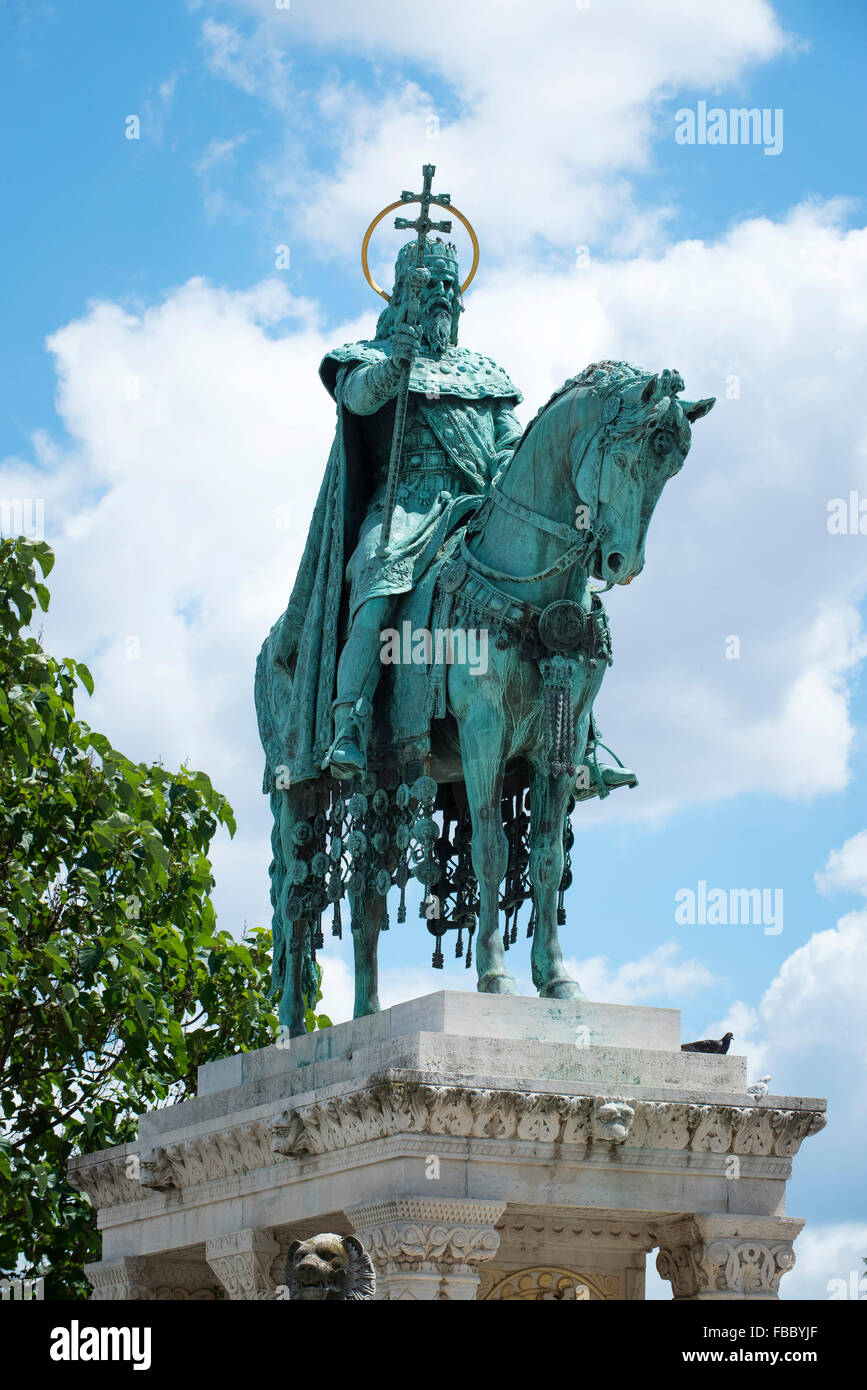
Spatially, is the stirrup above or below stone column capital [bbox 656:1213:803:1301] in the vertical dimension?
above

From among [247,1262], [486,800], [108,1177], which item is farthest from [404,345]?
[108,1177]

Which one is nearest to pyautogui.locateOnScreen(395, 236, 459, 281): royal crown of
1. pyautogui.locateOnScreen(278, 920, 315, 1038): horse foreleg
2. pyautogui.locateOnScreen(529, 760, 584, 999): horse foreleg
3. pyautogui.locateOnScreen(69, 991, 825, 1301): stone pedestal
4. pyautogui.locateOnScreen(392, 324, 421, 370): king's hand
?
pyautogui.locateOnScreen(392, 324, 421, 370): king's hand

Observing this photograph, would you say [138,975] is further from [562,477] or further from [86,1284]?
[562,477]

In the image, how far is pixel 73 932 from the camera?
26.3 meters

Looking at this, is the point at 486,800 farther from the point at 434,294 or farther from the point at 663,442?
the point at 434,294

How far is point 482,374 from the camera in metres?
19.9

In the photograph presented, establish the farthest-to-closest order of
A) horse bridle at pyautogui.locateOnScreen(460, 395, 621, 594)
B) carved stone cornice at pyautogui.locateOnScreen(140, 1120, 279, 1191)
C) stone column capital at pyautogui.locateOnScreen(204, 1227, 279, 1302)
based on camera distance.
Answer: carved stone cornice at pyautogui.locateOnScreen(140, 1120, 279, 1191)
stone column capital at pyautogui.locateOnScreen(204, 1227, 279, 1302)
horse bridle at pyautogui.locateOnScreen(460, 395, 621, 594)

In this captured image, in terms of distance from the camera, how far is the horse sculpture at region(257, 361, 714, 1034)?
17.2 m

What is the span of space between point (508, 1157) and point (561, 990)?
4.92ft

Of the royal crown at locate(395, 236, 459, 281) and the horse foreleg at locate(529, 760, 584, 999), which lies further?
the royal crown at locate(395, 236, 459, 281)

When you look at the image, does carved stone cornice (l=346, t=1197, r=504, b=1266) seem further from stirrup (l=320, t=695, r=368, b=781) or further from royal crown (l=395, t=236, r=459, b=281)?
royal crown (l=395, t=236, r=459, b=281)

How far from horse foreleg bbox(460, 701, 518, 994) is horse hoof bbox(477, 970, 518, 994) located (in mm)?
268
